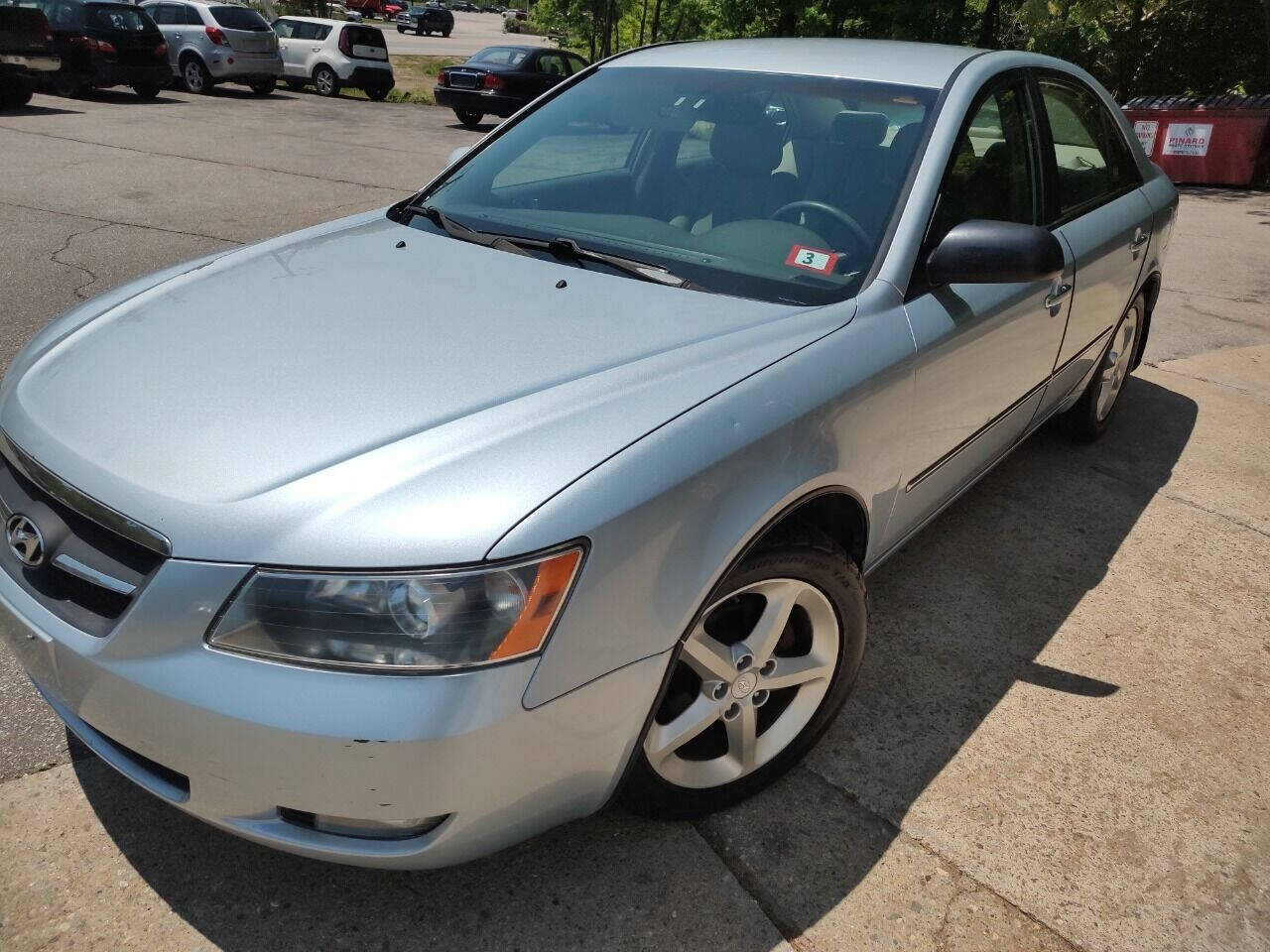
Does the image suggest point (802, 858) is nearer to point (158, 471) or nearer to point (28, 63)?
point (158, 471)

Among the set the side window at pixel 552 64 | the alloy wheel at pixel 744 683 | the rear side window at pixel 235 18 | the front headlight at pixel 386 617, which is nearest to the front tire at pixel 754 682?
the alloy wheel at pixel 744 683

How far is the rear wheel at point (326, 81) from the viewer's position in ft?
68.0

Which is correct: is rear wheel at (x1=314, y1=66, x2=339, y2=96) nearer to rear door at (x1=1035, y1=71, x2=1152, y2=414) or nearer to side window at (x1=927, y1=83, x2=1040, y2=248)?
rear door at (x1=1035, y1=71, x2=1152, y2=414)

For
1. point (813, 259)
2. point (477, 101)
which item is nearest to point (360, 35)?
point (477, 101)

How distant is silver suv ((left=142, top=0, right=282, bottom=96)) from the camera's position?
1859cm

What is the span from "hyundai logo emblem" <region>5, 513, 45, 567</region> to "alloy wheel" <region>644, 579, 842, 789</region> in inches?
47.0

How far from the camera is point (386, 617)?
1.67 m

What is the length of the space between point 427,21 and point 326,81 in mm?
35038

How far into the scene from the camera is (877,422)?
7.97ft

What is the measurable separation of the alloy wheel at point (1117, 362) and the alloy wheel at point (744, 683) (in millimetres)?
2587

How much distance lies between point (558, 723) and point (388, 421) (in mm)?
627

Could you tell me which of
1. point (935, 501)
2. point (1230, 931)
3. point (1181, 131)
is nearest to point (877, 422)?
point (935, 501)

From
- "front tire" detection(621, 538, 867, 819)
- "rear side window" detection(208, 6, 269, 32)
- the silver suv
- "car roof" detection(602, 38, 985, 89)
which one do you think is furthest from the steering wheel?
"rear side window" detection(208, 6, 269, 32)

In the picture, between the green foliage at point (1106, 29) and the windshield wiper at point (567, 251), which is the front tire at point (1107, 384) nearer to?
the windshield wiper at point (567, 251)
